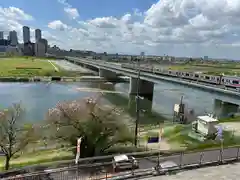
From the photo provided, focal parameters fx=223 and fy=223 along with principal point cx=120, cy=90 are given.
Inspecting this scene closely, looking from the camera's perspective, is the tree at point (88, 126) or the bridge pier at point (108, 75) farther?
the bridge pier at point (108, 75)

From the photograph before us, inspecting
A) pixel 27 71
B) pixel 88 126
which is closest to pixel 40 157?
pixel 88 126

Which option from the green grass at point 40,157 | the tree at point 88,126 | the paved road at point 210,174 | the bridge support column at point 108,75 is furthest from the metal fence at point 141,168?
the bridge support column at point 108,75

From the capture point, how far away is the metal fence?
36.4 ft

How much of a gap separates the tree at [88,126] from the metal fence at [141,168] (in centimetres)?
495

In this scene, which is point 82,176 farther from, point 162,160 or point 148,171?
point 162,160

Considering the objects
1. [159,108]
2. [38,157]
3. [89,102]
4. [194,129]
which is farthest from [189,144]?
[159,108]

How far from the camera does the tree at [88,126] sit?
17500 mm

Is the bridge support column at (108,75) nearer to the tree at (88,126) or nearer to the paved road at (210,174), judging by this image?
the tree at (88,126)

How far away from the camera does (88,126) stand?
57.7 ft

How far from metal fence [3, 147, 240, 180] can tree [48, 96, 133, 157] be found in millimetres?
4953

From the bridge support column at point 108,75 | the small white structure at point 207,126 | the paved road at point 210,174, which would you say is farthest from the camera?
the bridge support column at point 108,75

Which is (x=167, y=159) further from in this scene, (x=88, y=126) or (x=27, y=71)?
(x=27, y=71)

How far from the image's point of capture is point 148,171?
38.0ft

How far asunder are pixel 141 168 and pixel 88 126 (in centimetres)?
638
